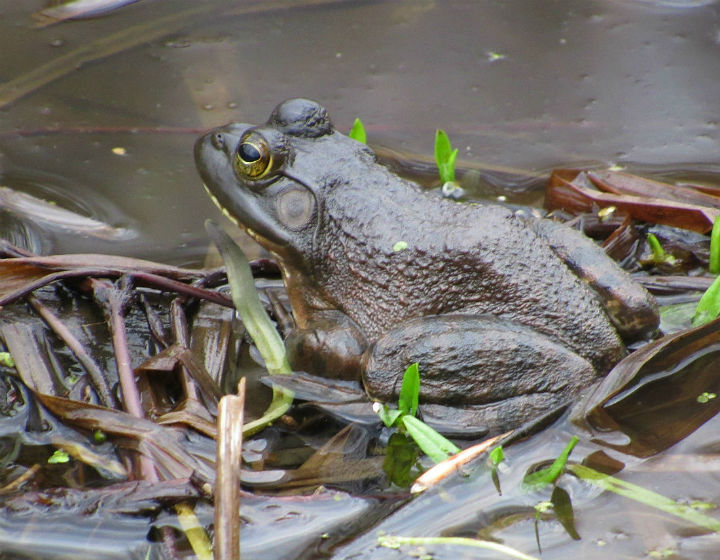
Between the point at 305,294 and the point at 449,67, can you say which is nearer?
the point at 305,294

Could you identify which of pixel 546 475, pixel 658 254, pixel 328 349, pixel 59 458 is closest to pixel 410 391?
pixel 328 349

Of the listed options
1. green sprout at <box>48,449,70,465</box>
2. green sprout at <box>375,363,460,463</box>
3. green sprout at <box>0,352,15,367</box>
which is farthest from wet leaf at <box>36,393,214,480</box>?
green sprout at <box>375,363,460,463</box>

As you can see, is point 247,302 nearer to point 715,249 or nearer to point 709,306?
point 709,306

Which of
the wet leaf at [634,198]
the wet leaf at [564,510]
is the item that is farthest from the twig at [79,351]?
the wet leaf at [634,198]

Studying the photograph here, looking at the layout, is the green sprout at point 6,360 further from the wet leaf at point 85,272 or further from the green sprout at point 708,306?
the green sprout at point 708,306

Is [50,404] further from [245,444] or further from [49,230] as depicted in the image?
[49,230]

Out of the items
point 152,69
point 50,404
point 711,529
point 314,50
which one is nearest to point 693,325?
point 711,529

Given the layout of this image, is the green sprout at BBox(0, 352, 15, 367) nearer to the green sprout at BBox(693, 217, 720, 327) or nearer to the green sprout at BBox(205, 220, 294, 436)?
the green sprout at BBox(205, 220, 294, 436)
